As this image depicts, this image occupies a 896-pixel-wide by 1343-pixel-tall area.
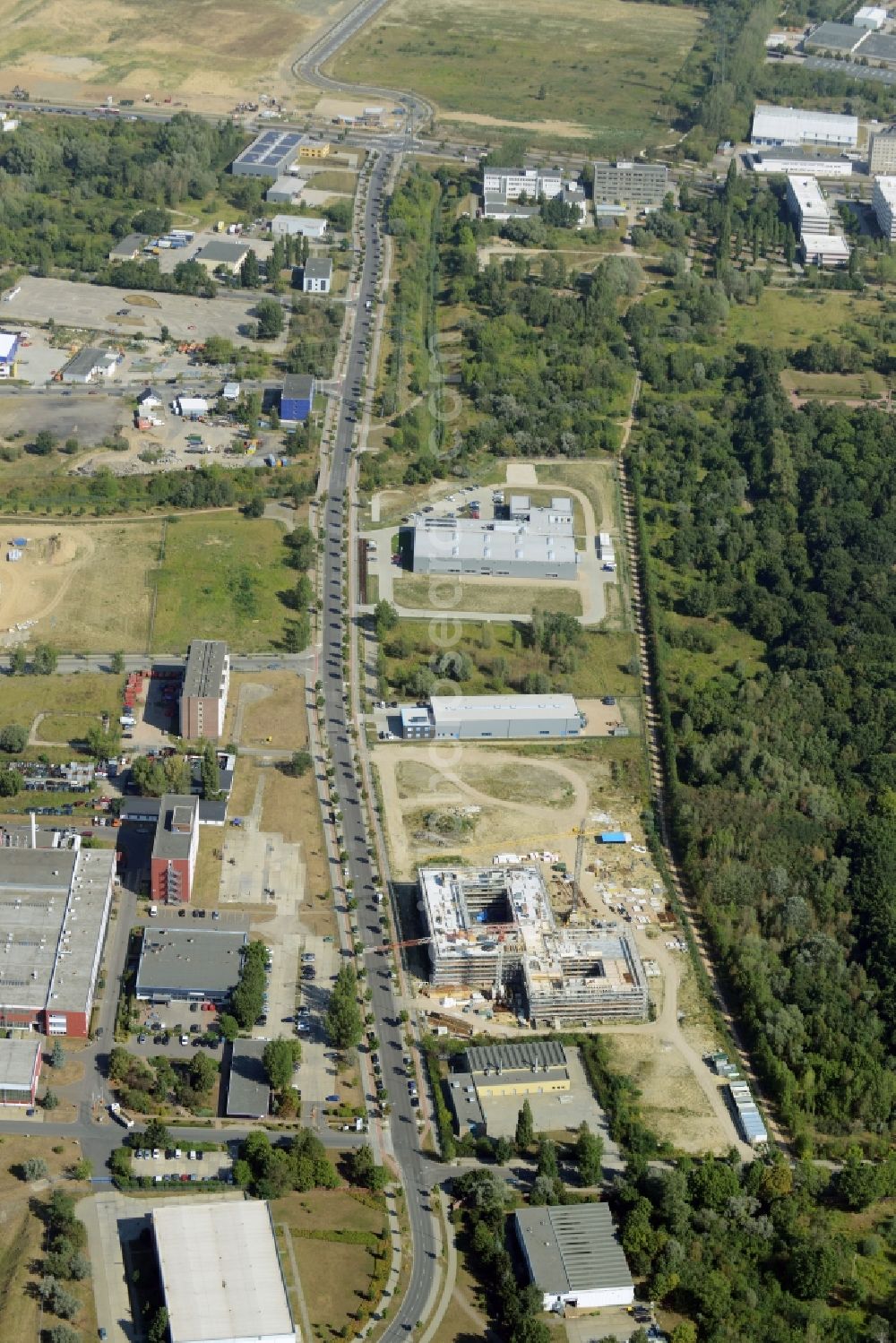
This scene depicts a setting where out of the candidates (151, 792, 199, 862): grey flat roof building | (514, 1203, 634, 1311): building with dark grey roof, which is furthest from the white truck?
(514, 1203, 634, 1311): building with dark grey roof

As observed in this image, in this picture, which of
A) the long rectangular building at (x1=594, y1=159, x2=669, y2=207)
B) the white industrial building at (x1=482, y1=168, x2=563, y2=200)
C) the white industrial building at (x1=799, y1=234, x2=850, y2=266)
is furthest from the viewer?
the long rectangular building at (x1=594, y1=159, x2=669, y2=207)

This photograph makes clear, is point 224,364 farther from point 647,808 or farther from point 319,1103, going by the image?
point 319,1103

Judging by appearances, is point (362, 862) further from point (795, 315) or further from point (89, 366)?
point (795, 315)

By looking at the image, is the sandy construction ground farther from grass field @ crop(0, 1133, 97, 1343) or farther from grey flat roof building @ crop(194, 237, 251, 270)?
grey flat roof building @ crop(194, 237, 251, 270)

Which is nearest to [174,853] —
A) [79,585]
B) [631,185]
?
[79,585]

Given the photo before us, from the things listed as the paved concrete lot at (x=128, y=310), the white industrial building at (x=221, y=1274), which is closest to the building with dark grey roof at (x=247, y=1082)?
the white industrial building at (x=221, y=1274)

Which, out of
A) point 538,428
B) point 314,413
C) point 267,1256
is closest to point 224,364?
point 314,413

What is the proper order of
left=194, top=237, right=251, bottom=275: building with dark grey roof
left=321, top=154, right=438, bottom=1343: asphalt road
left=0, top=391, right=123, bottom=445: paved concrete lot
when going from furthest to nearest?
1. left=194, top=237, right=251, bottom=275: building with dark grey roof
2. left=0, top=391, right=123, bottom=445: paved concrete lot
3. left=321, top=154, right=438, bottom=1343: asphalt road
